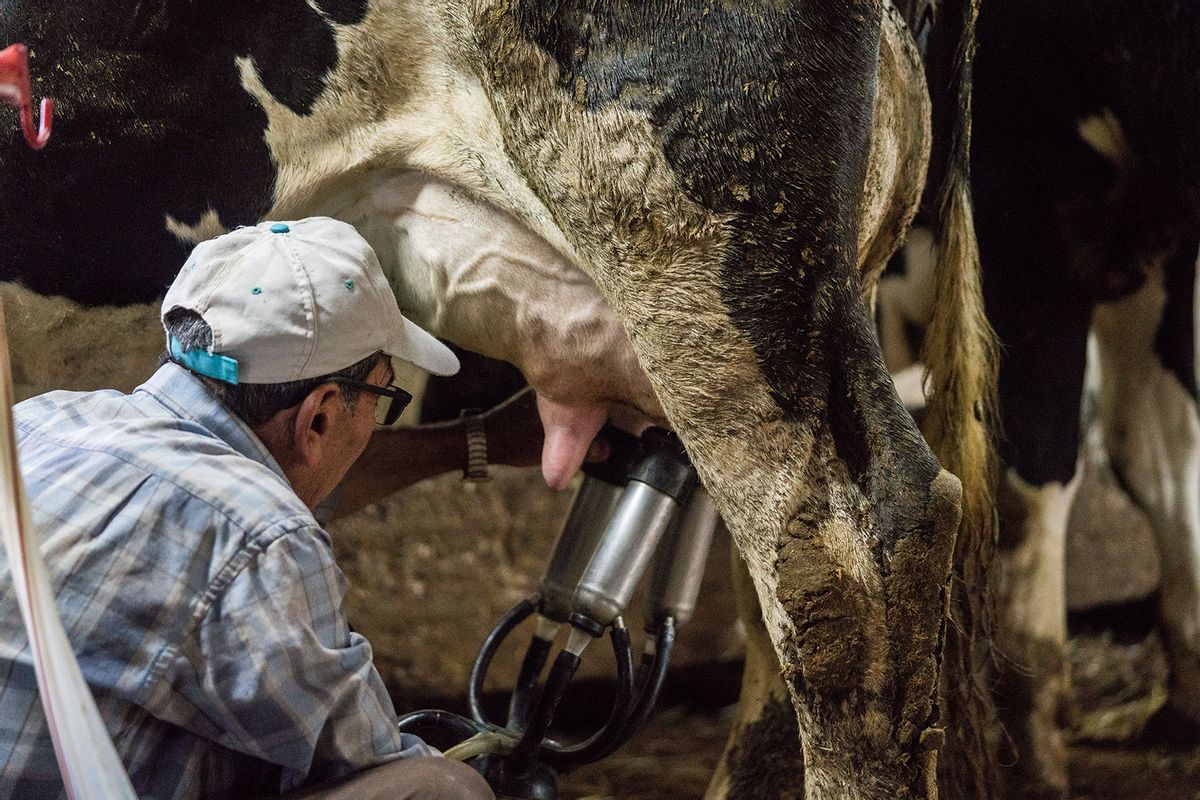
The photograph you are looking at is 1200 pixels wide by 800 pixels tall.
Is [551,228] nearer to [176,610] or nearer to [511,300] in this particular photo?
[511,300]

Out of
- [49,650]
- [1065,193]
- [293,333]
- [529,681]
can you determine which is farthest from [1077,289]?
[49,650]

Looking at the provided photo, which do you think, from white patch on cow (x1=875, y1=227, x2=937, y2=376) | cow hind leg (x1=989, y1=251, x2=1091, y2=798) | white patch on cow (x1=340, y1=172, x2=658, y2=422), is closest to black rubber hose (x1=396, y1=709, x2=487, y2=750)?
white patch on cow (x1=340, y1=172, x2=658, y2=422)

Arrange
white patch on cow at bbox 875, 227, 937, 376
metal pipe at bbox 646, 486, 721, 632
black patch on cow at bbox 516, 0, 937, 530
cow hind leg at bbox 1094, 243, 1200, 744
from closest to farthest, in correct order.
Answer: black patch on cow at bbox 516, 0, 937, 530
metal pipe at bbox 646, 486, 721, 632
cow hind leg at bbox 1094, 243, 1200, 744
white patch on cow at bbox 875, 227, 937, 376

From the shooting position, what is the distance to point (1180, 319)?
216 cm

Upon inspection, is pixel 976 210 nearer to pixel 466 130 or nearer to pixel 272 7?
pixel 466 130

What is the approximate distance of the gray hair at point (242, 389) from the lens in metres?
0.99

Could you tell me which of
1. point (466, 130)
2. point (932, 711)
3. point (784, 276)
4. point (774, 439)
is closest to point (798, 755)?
point (932, 711)

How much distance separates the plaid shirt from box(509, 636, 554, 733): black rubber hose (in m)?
0.77

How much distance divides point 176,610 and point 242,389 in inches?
8.1

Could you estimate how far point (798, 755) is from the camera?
6.12 ft

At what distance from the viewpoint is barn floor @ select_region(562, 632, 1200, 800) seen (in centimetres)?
213

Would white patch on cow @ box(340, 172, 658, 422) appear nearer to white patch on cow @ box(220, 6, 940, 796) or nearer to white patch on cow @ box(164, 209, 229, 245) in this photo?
white patch on cow @ box(220, 6, 940, 796)

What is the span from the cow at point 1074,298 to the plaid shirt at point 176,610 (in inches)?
44.4

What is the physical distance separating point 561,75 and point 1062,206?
100 centimetres
